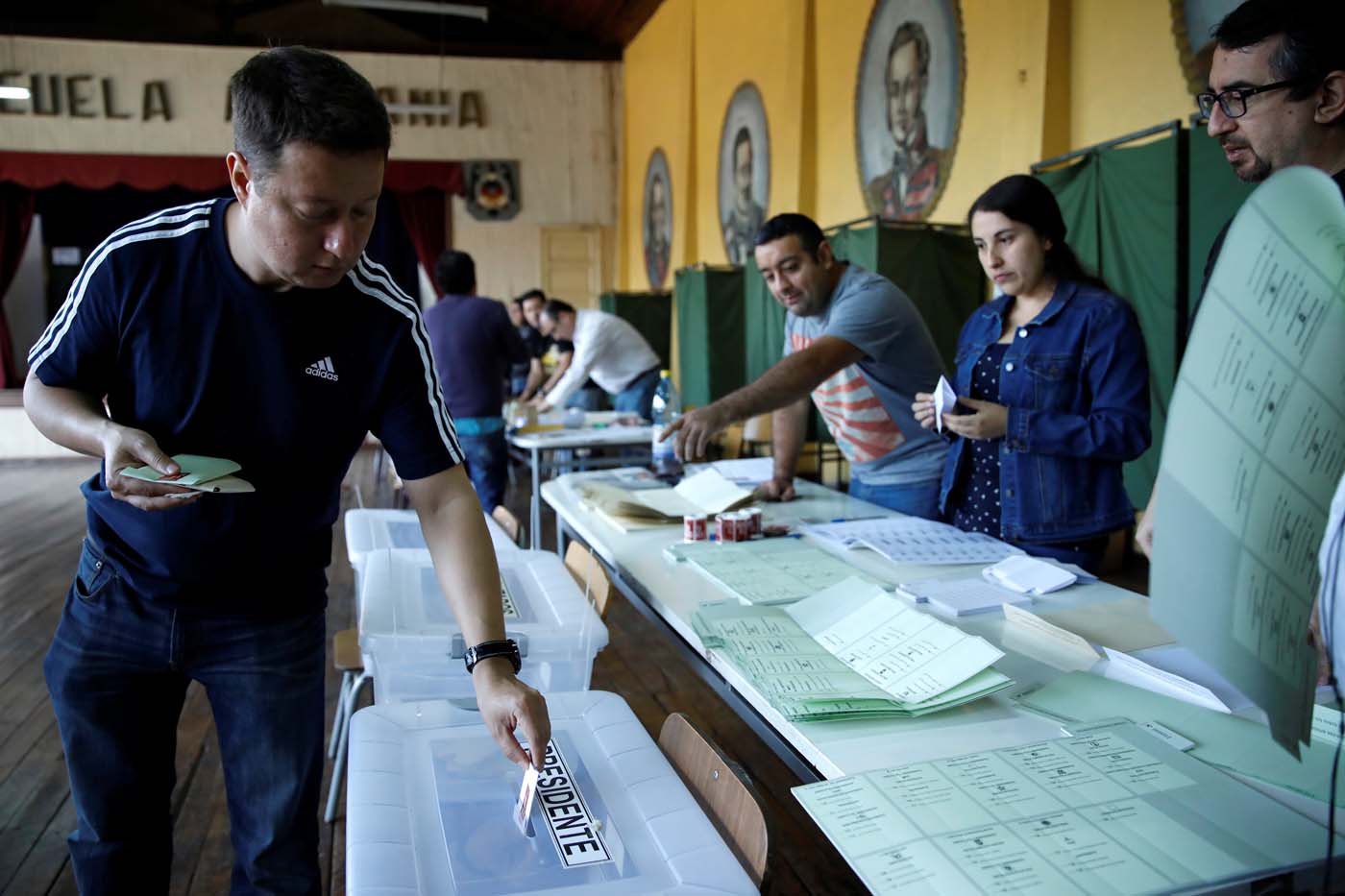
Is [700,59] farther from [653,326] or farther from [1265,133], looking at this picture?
[1265,133]

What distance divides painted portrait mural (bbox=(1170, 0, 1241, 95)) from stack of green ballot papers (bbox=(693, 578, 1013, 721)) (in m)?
2.84

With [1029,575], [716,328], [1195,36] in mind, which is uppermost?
[1195,36]

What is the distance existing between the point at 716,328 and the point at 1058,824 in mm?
6494

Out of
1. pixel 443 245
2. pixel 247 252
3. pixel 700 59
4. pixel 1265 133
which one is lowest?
pixel 247 252

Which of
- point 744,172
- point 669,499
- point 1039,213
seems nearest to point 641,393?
point 744,172

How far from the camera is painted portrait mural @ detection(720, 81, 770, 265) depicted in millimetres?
7133

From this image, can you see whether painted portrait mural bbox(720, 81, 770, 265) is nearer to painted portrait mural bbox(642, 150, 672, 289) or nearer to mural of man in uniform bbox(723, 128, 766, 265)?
mural of man in uniform bbox(723, 128, 766, 265)

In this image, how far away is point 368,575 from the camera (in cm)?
181

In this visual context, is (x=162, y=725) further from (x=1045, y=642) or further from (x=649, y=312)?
(x=649, y=312)

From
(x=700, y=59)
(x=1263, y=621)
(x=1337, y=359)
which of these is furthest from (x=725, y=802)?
(x=700, y=59)

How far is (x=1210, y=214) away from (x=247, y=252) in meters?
3.23

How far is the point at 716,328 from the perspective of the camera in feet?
23.7

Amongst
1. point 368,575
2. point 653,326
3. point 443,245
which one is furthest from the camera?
point 443,245

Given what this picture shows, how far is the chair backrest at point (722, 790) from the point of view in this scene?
987mm
